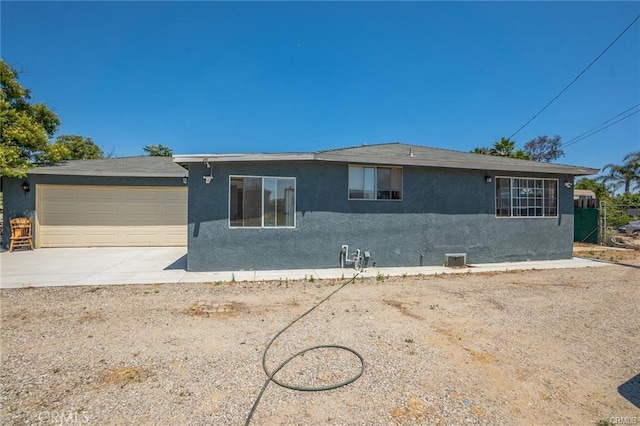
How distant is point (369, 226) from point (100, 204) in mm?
10554

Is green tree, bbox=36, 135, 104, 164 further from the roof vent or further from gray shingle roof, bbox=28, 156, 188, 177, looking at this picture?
the roof vent

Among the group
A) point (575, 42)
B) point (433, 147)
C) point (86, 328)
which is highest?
point (575, 42)

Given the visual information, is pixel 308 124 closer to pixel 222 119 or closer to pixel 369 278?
pixel 222 119

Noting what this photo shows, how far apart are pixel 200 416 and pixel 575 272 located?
982cm

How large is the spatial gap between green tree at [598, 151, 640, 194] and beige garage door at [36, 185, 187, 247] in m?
39.2

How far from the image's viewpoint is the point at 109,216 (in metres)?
11.0

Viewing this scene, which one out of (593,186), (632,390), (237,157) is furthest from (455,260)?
(593,186)

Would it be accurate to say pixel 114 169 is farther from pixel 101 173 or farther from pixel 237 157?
pixel 237 157

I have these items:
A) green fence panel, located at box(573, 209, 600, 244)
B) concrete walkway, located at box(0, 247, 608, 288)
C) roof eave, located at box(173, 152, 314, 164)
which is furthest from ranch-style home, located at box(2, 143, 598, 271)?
green fence panel, located at box(573, 209, 600, 244)

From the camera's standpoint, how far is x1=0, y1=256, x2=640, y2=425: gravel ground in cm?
230

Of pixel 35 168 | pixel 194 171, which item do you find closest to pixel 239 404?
pixel 194 171

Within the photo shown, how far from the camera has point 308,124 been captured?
19.2m

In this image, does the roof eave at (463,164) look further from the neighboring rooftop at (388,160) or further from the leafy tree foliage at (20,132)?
the leafy tree foliage at (20,132)

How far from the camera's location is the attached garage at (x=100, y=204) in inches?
409
